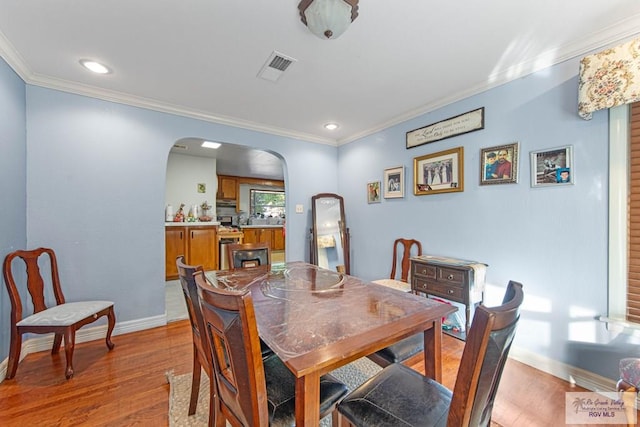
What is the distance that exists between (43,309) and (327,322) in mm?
2595

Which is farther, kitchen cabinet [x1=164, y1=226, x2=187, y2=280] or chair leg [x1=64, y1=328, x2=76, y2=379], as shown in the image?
kitchen cabinet [x1=164, y1=226, x2=187, y2=280]

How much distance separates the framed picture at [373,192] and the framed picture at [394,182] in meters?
0.13

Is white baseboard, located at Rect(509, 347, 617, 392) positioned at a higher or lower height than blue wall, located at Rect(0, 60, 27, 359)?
lower

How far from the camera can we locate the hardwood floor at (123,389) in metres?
1.49

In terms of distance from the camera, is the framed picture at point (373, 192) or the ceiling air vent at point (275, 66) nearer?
the ceiling air vent at point (275, 66)

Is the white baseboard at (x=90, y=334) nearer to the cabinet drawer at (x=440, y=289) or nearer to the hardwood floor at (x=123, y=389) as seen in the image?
the hardwood floor at (x=123, y=389)

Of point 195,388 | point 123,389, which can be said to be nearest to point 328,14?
point 195,388

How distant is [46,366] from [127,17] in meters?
2.63

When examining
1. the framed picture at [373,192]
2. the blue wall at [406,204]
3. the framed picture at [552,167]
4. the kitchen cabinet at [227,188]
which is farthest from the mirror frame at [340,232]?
the kitchen cabinet at [227,188]

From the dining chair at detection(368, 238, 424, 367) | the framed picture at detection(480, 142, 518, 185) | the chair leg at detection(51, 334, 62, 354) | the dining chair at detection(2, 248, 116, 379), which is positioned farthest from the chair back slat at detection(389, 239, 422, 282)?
the chair leg at detection(51, 334, 62, 354)

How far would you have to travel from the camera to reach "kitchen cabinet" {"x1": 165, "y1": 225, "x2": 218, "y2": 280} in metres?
4.46

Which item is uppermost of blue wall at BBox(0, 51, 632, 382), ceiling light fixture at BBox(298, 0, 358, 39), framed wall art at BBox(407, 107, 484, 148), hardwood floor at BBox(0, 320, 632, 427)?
ceiling light fixture at BBox(298, 0, 358, 39)

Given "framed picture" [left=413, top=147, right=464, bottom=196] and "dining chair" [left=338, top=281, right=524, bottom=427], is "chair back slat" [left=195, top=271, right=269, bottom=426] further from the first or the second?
"framed picture" [left=413, top=147, right=464, bottom=196]

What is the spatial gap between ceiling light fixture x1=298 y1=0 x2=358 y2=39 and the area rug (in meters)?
2.10
